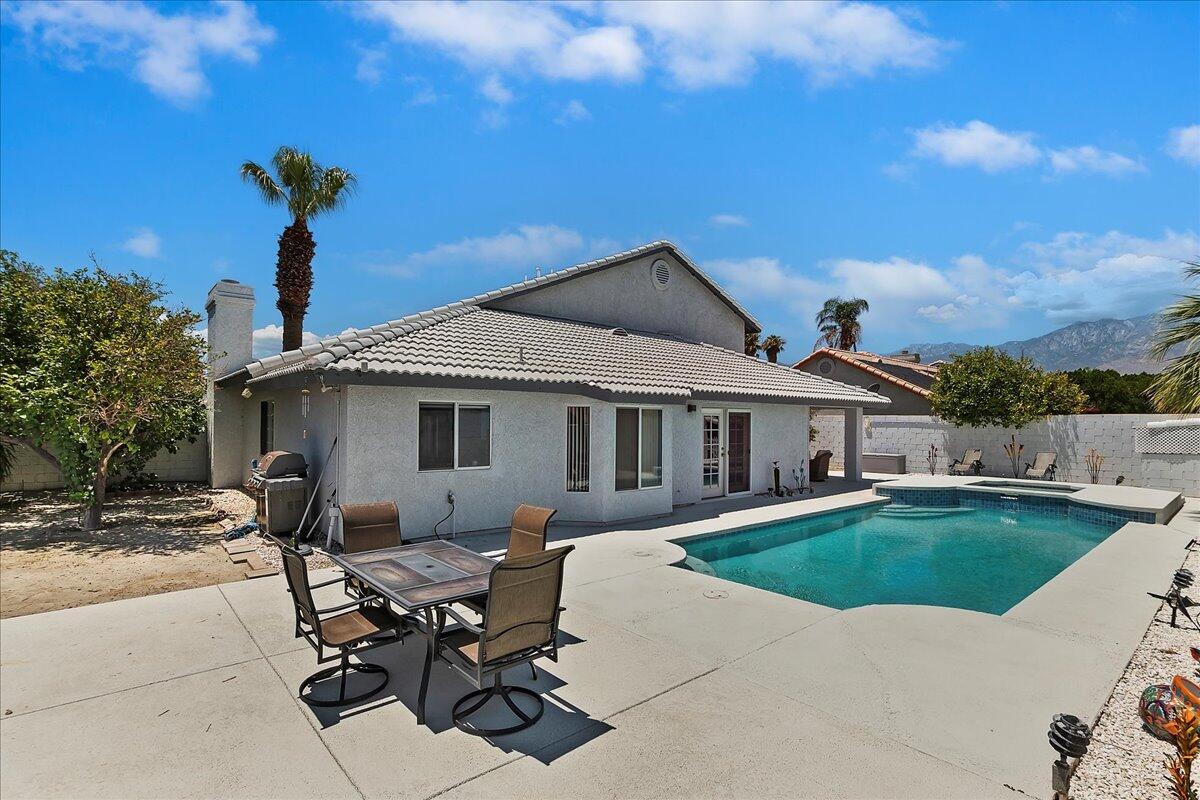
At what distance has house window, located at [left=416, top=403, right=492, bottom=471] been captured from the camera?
1123 cm

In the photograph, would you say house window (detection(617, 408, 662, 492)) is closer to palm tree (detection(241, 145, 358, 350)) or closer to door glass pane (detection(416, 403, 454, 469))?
door glass pane (detection(416, 403, 454, 469))

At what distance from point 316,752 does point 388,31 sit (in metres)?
10.9

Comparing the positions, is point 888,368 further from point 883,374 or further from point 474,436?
point 474,436

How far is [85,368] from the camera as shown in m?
11.1

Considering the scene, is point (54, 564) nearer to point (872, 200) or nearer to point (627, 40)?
point (627, 40)

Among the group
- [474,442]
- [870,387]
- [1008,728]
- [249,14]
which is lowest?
[1008,728]

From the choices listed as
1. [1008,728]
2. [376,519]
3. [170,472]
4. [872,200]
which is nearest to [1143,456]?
[872,200]

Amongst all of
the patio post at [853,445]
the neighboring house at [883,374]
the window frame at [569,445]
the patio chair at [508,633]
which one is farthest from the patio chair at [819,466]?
the patio chair at [508,633]

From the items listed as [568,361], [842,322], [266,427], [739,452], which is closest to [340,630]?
[568,361]

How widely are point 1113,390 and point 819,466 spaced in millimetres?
25166

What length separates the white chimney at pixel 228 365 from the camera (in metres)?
16.7

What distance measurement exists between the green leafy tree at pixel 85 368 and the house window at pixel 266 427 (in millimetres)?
2990

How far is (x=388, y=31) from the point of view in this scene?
9.97 m

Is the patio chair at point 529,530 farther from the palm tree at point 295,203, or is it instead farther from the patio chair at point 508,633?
the palm tree at point 295,203
